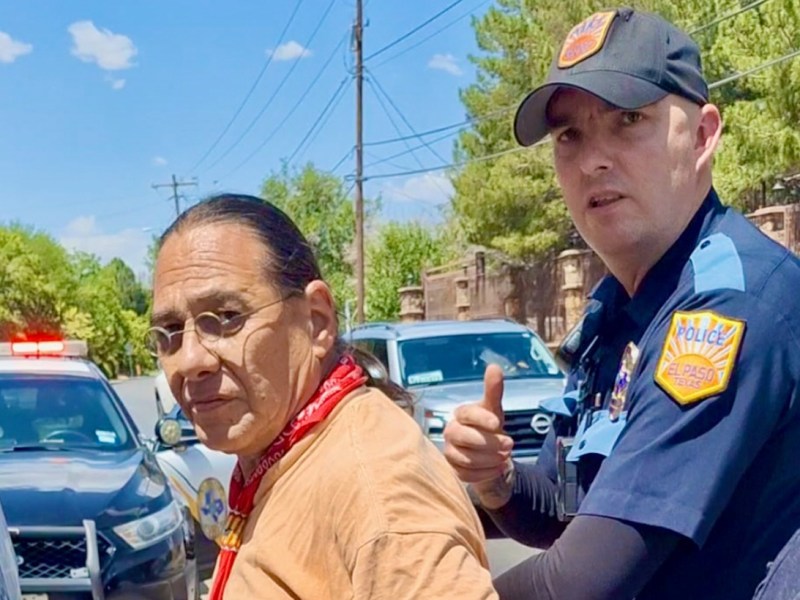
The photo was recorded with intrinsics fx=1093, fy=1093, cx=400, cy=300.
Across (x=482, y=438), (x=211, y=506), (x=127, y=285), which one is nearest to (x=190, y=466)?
(x=211, y=506)

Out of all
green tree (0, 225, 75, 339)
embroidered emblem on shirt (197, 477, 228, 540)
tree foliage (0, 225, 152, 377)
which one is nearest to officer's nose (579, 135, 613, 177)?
embroidered emblem on shirt (197, 477, 228, 540)

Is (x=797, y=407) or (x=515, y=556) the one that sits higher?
(x=797, y=407)

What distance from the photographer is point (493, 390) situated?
189 centimetres

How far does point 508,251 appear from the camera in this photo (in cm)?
2712

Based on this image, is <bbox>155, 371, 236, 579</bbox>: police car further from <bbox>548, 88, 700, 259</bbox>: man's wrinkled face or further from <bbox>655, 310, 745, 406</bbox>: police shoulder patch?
<bbox>655, 310, 745, 406</bbox>: police shoulder patch

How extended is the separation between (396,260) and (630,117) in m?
40.4

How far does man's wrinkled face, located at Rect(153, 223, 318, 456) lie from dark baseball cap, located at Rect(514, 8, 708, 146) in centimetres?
60

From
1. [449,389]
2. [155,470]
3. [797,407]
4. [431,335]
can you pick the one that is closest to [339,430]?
[797,407]

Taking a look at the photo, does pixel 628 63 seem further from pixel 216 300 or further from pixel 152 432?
pixel 152 432

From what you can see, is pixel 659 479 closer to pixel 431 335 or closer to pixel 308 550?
pixel 308 550

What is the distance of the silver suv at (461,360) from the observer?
9219 mm

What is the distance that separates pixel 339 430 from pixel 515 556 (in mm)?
6386

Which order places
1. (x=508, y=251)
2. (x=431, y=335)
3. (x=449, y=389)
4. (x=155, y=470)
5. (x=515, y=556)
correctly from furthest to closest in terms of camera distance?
(x=508, y=251) < (x=431, y=335) < (x=449, y=389) < (x=515, y=556) < (x=155, y=470)

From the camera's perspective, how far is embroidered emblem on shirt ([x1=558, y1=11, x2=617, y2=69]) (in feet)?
5.99
